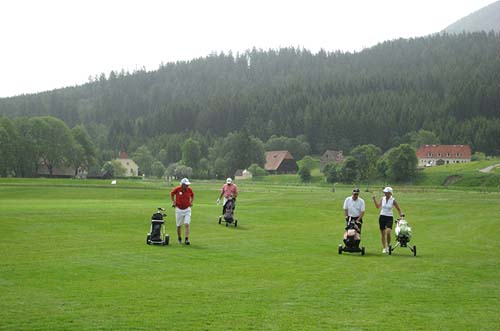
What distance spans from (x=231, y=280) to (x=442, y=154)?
181 m

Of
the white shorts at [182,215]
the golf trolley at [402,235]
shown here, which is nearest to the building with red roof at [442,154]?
the golf trolley at [402,235]

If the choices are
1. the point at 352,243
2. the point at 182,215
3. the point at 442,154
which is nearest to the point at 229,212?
the point at 182,215

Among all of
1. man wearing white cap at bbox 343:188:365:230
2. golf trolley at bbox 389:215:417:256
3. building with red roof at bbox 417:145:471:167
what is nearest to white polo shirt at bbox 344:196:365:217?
man wearing white cap at bbox 343:188:365:230

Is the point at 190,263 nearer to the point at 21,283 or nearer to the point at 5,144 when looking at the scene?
the point at 21,283

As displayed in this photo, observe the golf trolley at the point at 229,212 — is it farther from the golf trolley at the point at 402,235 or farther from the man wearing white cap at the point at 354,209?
the golf trolley at the point at 402,235

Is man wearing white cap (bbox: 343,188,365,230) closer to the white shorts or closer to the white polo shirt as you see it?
the white polo shirt

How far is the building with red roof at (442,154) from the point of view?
185000 millimetres

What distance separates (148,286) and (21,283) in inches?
113

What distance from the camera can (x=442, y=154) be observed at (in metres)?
189

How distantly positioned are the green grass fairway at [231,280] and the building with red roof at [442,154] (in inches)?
6241

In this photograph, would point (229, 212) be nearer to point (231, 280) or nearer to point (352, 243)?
point (352, 243)

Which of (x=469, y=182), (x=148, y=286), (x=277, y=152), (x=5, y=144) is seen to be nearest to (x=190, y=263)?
(x=148, y=286)

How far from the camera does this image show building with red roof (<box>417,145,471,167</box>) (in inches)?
7283

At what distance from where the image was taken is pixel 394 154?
12875 centimetres
